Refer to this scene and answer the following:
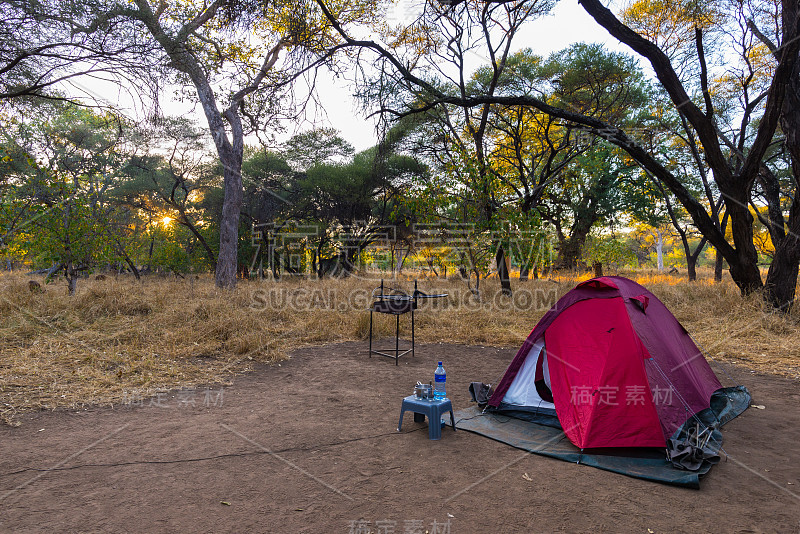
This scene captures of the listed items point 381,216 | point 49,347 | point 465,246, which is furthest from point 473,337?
point 381,216

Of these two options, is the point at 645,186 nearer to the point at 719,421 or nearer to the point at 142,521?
the point at 719,421

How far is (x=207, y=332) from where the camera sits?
823 centimetres

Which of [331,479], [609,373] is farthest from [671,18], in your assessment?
[331,479]

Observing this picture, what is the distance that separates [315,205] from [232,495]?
1976 centimetres

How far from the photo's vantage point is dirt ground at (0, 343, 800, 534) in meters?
2.87

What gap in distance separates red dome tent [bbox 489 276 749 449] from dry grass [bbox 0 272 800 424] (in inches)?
141

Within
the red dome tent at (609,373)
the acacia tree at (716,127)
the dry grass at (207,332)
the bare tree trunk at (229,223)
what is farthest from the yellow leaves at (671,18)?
the bare tree trunk at (229,223)

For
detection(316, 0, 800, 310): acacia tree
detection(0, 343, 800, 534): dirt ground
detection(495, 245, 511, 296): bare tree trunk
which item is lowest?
detection(0, 343, 800, 534): dirt ground

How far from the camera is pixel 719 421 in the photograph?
462cm

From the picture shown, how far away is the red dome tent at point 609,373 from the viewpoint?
3965 millimetres

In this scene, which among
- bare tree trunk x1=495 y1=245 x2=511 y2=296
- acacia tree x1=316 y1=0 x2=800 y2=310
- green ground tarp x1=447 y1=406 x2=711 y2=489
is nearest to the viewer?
green ground tarp x1=447 y1=406 x2=711 y2=489

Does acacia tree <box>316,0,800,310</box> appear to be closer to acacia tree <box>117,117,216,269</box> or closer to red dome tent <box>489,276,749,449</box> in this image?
red dome tent <box>489,276,749,449</box>

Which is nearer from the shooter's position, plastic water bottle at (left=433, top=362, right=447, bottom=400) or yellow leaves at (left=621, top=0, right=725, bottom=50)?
plastic water bottle at (left=433, top=362, right=447, bottom=400)

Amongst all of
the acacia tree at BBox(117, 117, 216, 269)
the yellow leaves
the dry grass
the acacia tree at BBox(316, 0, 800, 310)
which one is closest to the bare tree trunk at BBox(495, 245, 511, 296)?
the dry grass
